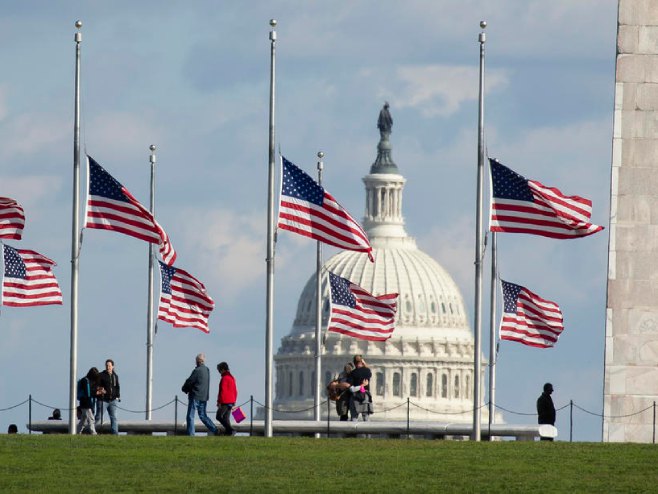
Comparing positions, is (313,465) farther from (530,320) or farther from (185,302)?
(530,320)

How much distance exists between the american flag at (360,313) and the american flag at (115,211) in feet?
52.9

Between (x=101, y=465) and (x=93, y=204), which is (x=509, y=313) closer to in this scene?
(x=93, y=204)

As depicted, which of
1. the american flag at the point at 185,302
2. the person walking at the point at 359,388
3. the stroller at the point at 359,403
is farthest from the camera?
the american flag at the point at 185,302

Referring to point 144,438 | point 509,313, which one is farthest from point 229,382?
point 509,313

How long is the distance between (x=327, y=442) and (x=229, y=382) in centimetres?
496

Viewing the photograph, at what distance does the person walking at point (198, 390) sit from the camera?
2163 inches

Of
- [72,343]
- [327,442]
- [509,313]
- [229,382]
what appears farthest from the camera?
[509,313]

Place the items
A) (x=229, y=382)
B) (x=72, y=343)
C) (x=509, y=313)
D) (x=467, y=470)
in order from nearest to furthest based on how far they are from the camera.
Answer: (x=467, y=470)
(x=229, y=382)
(x=72, y=343)
(x=509, y=313)

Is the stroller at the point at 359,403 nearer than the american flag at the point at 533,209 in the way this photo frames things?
No

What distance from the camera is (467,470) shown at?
149 ft

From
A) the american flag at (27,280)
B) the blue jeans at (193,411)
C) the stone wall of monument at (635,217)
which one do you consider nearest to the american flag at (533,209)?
the stone wall of monument at (635,217)

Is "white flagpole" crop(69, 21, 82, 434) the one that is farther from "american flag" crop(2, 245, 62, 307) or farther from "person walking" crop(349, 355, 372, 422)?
"person walking" crop(349, 355, 372, 422)

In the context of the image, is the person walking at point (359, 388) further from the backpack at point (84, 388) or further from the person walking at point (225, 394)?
the backpack at point (84, 388)

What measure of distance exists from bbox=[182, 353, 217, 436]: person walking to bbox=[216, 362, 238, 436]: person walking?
32 cm
